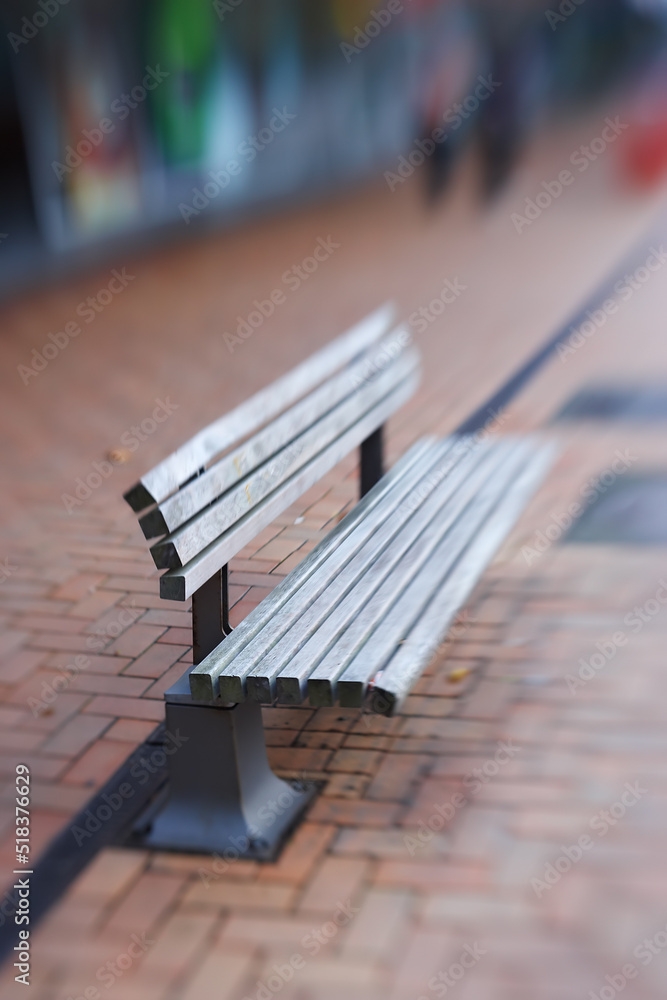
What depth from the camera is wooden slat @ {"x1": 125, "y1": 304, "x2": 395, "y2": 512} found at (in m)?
2.46

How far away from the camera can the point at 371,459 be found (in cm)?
418

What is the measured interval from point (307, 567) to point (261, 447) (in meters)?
0.34

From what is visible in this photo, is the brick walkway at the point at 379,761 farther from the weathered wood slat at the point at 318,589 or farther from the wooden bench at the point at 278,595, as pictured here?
the weathered wood slat at the point at 318,589

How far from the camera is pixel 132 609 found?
3.99m

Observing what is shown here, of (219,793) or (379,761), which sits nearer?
(219,793)

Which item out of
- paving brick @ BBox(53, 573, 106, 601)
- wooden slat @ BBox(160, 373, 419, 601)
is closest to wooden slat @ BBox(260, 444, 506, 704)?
wooden slat @ BBox(160, 373, 419, 601)

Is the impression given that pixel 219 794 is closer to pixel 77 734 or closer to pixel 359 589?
pixel 359 589

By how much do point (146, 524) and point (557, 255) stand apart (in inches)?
360

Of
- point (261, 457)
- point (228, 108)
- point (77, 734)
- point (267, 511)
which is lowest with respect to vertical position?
point (77, 734)

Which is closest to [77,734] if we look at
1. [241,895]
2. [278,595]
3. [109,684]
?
[109,684]

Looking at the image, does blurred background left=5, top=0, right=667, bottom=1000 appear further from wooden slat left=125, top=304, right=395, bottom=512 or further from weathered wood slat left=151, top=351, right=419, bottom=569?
wooden slat left=125, top=304, right=395, bottom=512

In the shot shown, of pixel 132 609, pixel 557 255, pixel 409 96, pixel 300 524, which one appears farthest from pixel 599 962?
pixel 409 96

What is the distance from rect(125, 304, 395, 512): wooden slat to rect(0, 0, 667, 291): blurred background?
683 centimetres

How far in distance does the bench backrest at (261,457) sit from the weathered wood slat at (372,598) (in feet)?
0.93
